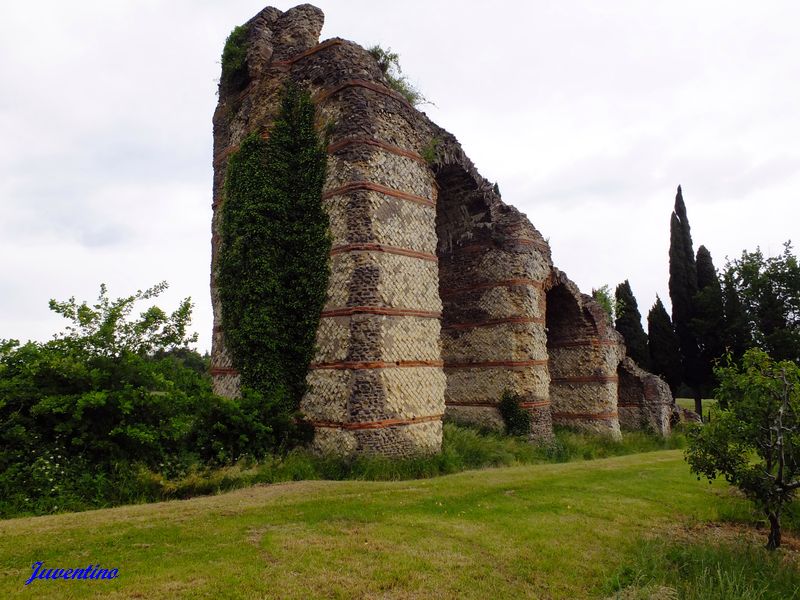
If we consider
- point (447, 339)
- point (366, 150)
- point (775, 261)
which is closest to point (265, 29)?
point (366, 150)

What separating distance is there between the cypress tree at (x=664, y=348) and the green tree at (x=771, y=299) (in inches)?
136

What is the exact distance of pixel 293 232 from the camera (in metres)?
12.4

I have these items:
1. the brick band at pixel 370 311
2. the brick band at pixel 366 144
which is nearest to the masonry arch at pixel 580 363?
the brick band at pixel 370 311

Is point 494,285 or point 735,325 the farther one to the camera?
point 735,325

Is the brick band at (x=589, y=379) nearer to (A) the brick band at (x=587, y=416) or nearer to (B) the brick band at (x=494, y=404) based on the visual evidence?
(A) the brick band at (x=587, y=416)

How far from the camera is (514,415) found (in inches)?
629

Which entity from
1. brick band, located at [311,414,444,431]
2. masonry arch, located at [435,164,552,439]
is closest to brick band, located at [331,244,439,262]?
brick band, located at [311,414,444,431]

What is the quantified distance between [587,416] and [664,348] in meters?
16.9

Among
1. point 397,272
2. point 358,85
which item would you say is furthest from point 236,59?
point 397,272

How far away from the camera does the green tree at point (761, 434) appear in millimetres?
6148

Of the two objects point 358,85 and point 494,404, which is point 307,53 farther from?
point 494,404

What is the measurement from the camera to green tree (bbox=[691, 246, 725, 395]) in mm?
32031
